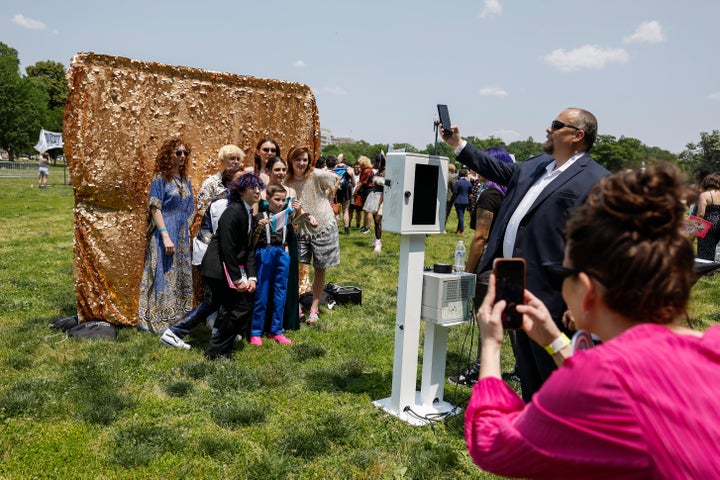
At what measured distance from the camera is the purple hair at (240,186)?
520cm

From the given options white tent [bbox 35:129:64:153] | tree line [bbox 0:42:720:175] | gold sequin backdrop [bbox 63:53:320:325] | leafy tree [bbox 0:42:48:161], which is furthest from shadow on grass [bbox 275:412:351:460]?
leafy tree [bbox 0:42:48:161]

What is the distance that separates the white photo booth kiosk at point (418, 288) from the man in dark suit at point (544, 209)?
39cm

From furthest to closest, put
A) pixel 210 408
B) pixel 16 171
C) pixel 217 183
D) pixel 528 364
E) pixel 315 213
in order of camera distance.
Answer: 1. pixel 16 171
2. pixel 315 213
3. pixel 217 183
4. pixel 210 408
5. pixel 528 364

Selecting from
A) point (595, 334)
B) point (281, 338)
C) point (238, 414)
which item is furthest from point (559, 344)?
point (281, 338)

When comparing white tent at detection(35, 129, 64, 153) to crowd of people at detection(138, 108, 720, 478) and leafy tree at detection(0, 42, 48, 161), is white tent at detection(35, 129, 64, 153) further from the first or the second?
crowd of people at detection(138, 108, 720, 478)

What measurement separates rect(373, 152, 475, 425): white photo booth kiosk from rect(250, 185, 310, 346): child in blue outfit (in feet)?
5.98

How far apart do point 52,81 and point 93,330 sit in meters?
80.9

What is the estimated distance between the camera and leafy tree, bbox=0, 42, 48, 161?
5347 cm

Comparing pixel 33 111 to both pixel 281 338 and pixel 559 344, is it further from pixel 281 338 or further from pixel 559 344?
pixel 559 344

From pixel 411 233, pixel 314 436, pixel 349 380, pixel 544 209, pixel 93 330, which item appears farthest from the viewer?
pixel 93 330

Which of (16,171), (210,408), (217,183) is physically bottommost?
(210,408)

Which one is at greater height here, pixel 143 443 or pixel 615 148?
pixel 615 148

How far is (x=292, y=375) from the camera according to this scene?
481 centimetres

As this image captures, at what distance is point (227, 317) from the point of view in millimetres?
5113
